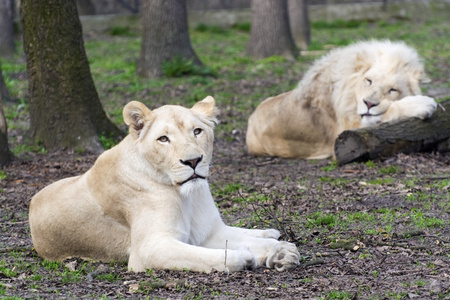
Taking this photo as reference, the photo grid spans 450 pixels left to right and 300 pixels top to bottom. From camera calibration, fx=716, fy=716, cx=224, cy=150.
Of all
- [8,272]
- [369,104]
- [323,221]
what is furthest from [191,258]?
[369,104]

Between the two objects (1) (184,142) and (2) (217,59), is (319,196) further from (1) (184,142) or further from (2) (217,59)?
(2) (217,59)

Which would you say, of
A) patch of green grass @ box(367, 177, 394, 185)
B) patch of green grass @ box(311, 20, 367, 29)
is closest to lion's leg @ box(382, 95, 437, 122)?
patch of green grass @ box(367, 177, 394, 185)

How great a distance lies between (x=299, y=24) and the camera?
64.4 ft

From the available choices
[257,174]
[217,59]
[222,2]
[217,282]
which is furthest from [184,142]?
[222,2]

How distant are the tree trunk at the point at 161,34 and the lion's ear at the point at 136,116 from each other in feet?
31.5

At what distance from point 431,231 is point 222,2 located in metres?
19.9

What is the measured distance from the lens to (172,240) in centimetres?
456

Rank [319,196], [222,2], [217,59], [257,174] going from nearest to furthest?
[319,196]
[257,174]
[217,59]
[222,2]

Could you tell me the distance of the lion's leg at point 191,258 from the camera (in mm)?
4457

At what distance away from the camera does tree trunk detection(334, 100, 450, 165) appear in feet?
27.1

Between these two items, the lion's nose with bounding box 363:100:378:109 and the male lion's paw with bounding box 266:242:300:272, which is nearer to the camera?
the male lion's paw with bounding box 266:242:300:272

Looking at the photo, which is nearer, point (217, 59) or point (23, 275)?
point (23, 275)

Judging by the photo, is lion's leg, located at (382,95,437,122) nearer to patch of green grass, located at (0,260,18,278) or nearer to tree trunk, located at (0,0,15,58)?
patch of green grass, located at (0,260,18,278)

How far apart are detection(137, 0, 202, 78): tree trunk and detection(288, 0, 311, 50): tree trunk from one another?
577 centimetres
